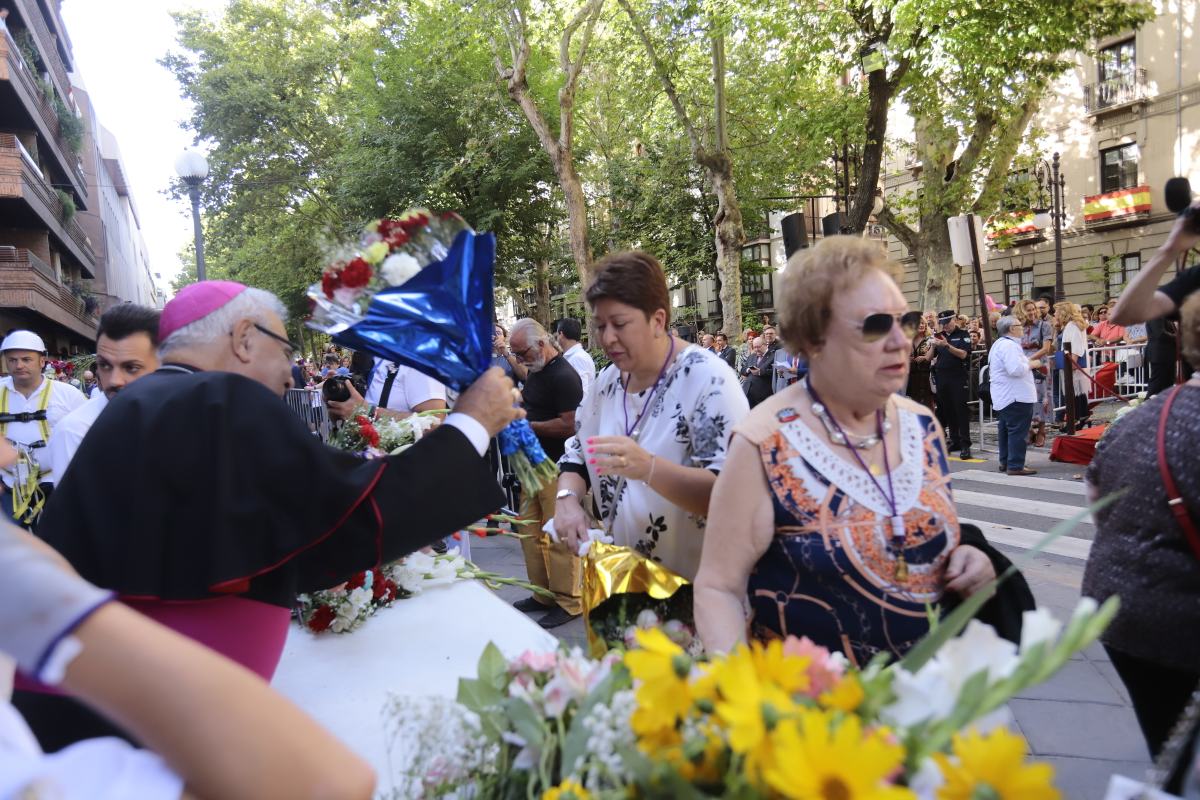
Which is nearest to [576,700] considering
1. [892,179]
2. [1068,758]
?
[1068,758]

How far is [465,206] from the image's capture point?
23109mm

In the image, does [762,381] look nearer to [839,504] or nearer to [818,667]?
[839,504]

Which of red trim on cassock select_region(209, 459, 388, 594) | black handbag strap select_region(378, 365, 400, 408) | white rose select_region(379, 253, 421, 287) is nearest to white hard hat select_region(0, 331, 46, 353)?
black handbag strap select_region(378, 365, 400, 408)

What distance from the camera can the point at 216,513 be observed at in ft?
5.02

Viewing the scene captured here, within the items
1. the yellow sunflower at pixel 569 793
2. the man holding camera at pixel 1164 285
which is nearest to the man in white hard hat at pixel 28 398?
the yellow sunflower at pixel 569 793

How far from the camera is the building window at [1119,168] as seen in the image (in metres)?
26.1

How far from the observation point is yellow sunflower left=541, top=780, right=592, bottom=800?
0.97m

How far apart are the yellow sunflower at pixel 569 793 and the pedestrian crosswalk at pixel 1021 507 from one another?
6085 mm

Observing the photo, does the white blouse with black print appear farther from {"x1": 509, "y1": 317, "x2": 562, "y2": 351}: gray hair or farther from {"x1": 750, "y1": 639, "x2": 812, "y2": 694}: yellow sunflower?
{"x1": 509, "y1": 317, "x2": 562, "y2": 351}: gray hair

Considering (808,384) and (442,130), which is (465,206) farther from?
(808,384)

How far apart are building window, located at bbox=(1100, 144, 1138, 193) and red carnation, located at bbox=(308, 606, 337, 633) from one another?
30.4 metres

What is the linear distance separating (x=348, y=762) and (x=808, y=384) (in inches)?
62.4

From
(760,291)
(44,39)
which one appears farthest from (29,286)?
(760,291)

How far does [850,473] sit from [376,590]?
71.1 inches
